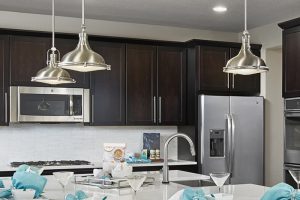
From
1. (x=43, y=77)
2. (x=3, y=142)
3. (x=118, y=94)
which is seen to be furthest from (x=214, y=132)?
(x=43, y=77)

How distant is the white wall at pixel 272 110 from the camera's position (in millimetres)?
6246

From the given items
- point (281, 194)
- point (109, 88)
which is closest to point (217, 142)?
point (109, 88)

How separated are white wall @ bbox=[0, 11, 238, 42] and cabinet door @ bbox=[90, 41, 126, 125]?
0.40 m

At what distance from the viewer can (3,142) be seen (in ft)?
17.7

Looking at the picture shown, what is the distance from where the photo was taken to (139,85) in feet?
18.9

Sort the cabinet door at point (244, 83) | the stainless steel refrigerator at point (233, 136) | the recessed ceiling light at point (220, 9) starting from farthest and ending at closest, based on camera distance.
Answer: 1. the cabinet door at point (244, 83)
2. the stainless steel refrigerator at point (233, 136)
3. the recessed ceiling light at point (220, 9)

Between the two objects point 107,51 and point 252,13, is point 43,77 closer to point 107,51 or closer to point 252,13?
point 107,51

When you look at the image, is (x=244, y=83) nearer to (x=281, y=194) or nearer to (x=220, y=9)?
(x=220, y=9)

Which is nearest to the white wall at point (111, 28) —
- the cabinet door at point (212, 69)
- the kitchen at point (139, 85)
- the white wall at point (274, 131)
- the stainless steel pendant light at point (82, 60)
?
the kitchen at point (139, 85)

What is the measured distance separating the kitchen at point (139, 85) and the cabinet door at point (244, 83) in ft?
0.05

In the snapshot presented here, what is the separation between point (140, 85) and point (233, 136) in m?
1.28

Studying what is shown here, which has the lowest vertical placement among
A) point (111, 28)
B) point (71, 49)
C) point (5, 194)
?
point (5, 194)

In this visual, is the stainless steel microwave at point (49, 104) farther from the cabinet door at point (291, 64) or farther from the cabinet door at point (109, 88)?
the cabinet door at point (291, 64)

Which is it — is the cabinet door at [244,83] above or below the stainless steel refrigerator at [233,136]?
above
